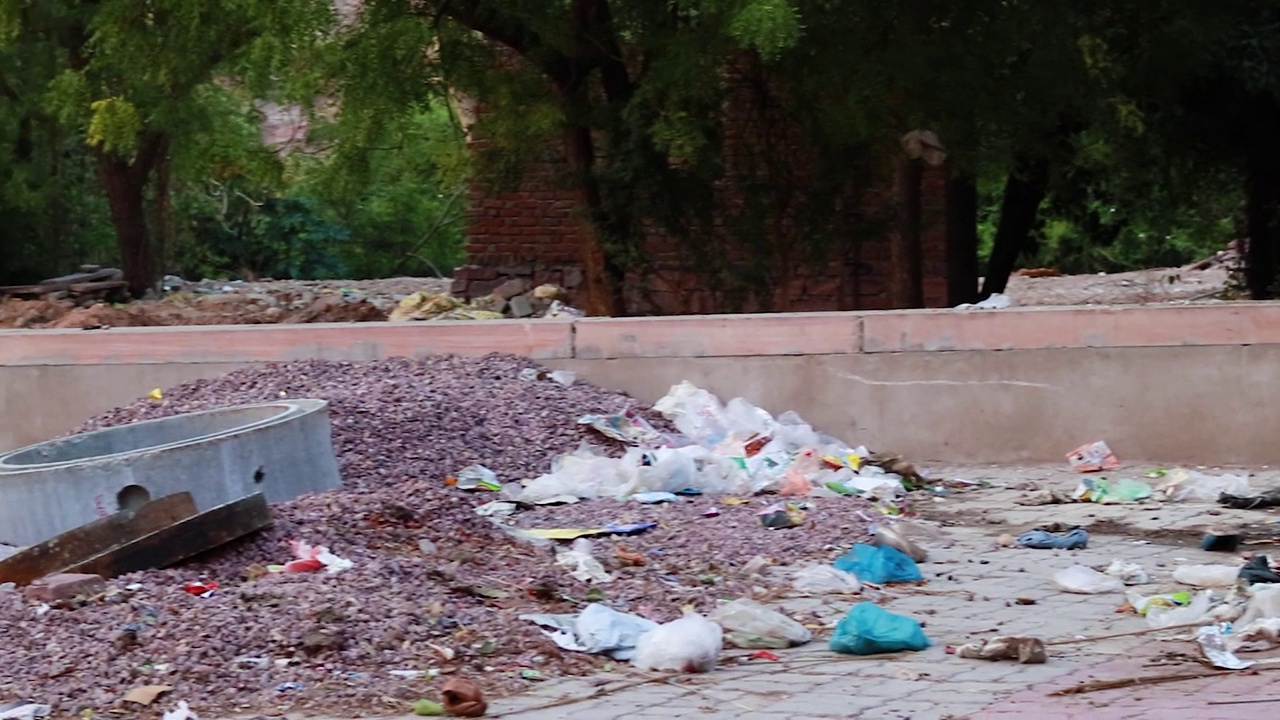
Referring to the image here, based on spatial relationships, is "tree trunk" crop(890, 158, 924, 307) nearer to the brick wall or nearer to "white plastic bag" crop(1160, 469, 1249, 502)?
the brick wall

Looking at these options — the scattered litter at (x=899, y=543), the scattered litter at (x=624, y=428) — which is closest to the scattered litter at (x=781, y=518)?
the scattered litter at (x=899, y=543)

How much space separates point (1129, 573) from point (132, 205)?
18.1m

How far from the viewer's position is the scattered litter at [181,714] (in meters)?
4.83

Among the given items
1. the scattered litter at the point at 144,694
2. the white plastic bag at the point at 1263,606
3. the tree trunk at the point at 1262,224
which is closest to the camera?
the scattered litter at the point at 144,694

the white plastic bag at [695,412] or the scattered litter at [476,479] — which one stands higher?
the white plastic bag at [695,412]

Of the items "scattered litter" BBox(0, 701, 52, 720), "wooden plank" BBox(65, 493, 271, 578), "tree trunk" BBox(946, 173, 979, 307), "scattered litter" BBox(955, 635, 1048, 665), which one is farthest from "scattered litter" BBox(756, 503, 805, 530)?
"tree trunk" BBox(946, 173, 979, 307)

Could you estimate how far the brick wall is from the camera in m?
13.8

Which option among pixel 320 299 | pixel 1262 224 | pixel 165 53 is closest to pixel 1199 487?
pixel 165 53

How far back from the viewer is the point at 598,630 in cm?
557

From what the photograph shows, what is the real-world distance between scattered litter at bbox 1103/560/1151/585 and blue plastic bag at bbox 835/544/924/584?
30.3 inches

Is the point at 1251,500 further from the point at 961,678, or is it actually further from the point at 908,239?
the point at 908,239

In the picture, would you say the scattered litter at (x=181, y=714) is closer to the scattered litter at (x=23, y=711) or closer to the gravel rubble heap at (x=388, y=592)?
the gravel rubble heap at (x=388, y=592)

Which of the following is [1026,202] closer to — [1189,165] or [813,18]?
[1189,165]

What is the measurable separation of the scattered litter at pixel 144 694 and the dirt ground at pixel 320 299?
10.7 meters
